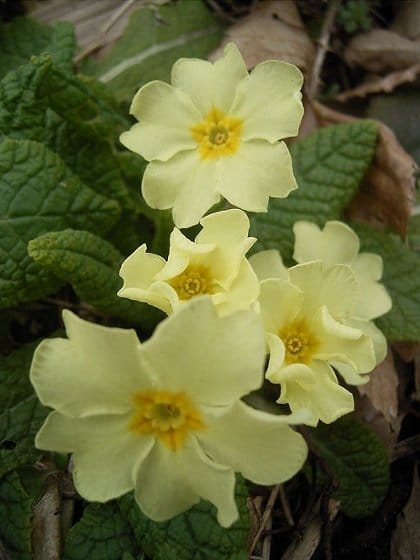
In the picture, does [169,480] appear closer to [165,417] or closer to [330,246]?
[165,417]

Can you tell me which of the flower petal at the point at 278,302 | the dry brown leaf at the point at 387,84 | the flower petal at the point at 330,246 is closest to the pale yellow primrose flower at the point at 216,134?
the flower petal at the point at 278,302

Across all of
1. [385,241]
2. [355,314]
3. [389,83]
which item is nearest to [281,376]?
[355,314]

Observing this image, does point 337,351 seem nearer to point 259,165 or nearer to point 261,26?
point 259,165

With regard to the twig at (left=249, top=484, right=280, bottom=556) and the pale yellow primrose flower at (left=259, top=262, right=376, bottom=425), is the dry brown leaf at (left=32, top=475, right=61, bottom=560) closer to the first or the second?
the twig at (left=249, top=484, right=280, bottom=556)

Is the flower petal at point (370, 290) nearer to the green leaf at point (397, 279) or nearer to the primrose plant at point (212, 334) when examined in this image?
the primrose plant at point (212, 334)

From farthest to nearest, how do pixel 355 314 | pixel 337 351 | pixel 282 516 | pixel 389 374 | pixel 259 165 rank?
pixel 389 374 → pixel 282 516 → pixel 355 314 → pixel 259 165 → pixel 337 351

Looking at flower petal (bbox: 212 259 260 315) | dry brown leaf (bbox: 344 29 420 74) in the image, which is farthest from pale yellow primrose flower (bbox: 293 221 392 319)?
dry brown leaf (bbox: 344 29 420 74)
